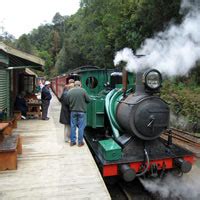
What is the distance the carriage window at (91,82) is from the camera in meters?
7.55

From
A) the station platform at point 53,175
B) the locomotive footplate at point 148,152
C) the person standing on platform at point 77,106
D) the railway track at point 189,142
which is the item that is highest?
the person standing on platform at point 77,106

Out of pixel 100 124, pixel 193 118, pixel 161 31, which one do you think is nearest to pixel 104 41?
pixel 161 31

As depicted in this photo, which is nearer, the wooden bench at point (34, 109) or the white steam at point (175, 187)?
the white steam at point (175, 187)

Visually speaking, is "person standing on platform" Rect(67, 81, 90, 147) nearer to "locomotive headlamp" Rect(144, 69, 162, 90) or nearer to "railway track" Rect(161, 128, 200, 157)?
"locomotive headlamp" Rect(144, 69, 162, 90)

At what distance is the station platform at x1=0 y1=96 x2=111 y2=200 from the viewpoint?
153 inches

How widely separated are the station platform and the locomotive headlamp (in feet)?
5.64

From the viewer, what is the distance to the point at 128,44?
73.8ft

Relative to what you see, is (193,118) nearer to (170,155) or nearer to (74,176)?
(170,155)

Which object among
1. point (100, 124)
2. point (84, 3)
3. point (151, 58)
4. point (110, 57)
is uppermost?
point (84, 3)

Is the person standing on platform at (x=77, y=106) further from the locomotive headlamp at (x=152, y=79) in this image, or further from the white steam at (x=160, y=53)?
the locomotive headlamp at (x=152, y=79)

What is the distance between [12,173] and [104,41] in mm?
28120

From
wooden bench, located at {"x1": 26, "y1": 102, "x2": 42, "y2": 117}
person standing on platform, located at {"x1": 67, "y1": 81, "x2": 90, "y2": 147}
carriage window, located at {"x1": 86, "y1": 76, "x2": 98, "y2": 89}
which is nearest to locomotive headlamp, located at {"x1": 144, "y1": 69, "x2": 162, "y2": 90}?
person standing on platform, located at {"x1": 67, "y1": 81, "x2": 90, "y2": 147}

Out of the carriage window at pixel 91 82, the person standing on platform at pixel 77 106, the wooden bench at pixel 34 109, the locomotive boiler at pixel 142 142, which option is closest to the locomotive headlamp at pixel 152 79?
the locomotive boiler at pixel 142 142

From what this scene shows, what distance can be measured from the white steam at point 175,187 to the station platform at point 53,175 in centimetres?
118
